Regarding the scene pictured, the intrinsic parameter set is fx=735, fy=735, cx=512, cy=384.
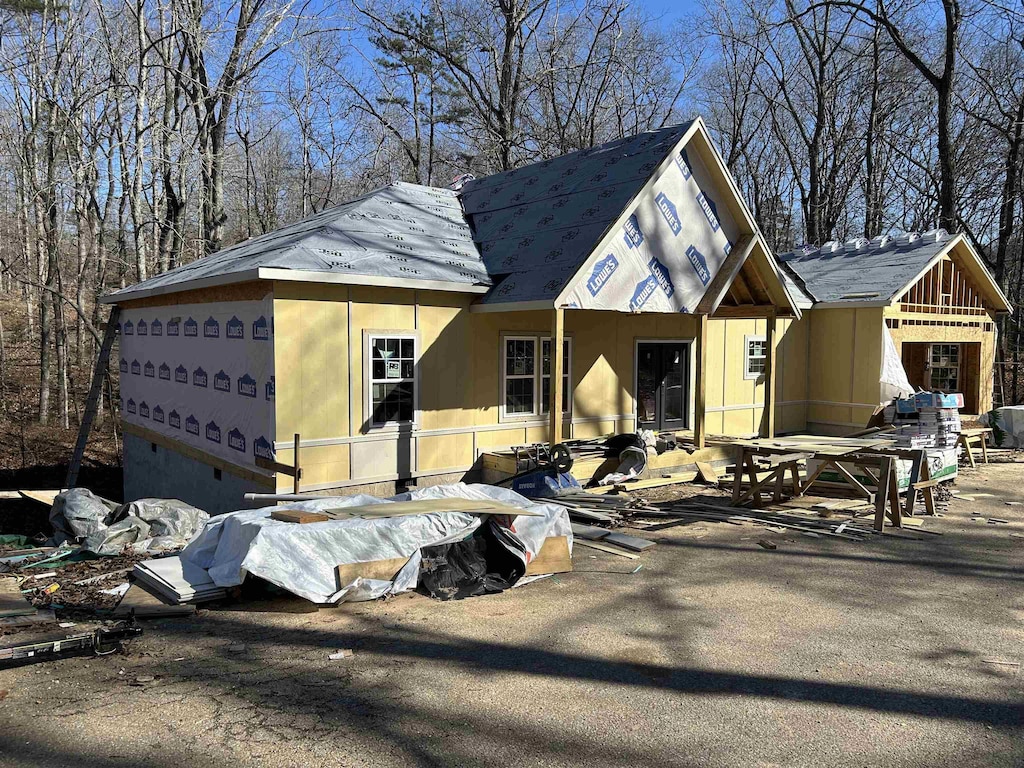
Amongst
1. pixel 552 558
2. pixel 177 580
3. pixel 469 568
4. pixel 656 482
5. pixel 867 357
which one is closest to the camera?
pixel 177 580

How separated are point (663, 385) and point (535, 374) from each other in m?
3.41

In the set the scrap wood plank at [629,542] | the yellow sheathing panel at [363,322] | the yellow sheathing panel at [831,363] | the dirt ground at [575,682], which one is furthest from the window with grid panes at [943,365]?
the yellow sheathing panel at [363,322]

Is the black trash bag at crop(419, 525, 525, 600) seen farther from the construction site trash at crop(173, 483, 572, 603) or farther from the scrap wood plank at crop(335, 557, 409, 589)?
the scrap wood plank at crop(335, 557, 409, 589)

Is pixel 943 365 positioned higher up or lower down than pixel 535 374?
higher up

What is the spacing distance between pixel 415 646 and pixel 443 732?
1.38m

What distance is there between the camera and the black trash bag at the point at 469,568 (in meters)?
6.93

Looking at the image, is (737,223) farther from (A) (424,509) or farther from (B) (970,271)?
(B) (970,271)

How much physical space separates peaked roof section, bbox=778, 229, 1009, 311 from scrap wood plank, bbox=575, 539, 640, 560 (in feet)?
35.8

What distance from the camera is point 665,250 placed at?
40.0ft

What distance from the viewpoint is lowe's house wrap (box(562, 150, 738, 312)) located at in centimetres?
1129

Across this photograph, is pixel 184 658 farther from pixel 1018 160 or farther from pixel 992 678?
pixel 1018 160

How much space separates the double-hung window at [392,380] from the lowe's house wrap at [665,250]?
2600mm

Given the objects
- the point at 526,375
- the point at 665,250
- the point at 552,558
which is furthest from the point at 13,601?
the point at 665,250

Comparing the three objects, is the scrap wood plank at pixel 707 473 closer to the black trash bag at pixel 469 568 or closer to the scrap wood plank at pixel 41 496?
the black trash bag at pixel 469 568
